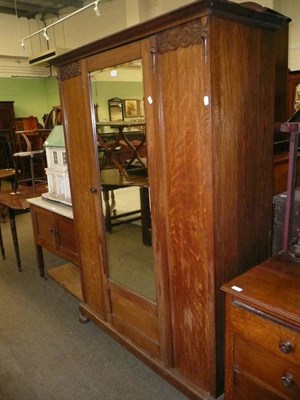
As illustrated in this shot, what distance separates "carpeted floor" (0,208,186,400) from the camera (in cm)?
179

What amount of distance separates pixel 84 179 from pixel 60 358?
3.76ft

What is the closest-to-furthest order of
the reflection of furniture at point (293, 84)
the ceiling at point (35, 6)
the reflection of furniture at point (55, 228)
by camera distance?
the reflection of furniture at point (55, 228) → the reflection of furniture at point (293, 84) → the ceiling at point (35, 6)

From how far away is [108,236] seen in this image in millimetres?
1989

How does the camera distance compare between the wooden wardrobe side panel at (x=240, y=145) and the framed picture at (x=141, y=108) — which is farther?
the framed picture at (x=141, y=108)

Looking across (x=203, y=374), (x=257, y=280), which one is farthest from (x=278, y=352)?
(x=203, y=374)

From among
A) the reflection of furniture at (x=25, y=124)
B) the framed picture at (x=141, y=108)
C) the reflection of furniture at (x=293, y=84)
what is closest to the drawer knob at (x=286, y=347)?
the framed picture at (x=141, y=108)

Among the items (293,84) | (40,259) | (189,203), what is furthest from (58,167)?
(293,84)

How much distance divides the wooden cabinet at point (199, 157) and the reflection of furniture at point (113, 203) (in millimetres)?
98

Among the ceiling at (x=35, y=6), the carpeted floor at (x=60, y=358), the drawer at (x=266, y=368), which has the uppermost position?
the ceiling at (x=35, y=6)

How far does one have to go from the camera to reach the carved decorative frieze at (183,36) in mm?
1181

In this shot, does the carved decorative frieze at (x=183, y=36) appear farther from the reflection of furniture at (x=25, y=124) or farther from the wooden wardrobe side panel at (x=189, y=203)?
the reflection of furniture at (x=25, y=124)

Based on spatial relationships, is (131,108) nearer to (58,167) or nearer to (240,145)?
(240,145)

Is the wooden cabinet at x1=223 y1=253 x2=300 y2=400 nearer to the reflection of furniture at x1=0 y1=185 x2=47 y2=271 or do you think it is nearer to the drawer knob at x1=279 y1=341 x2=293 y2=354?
the drawer knob at x1=279 y1=341 x2=293 y2=354

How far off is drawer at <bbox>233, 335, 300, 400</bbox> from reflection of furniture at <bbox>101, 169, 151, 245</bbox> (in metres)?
0.69
